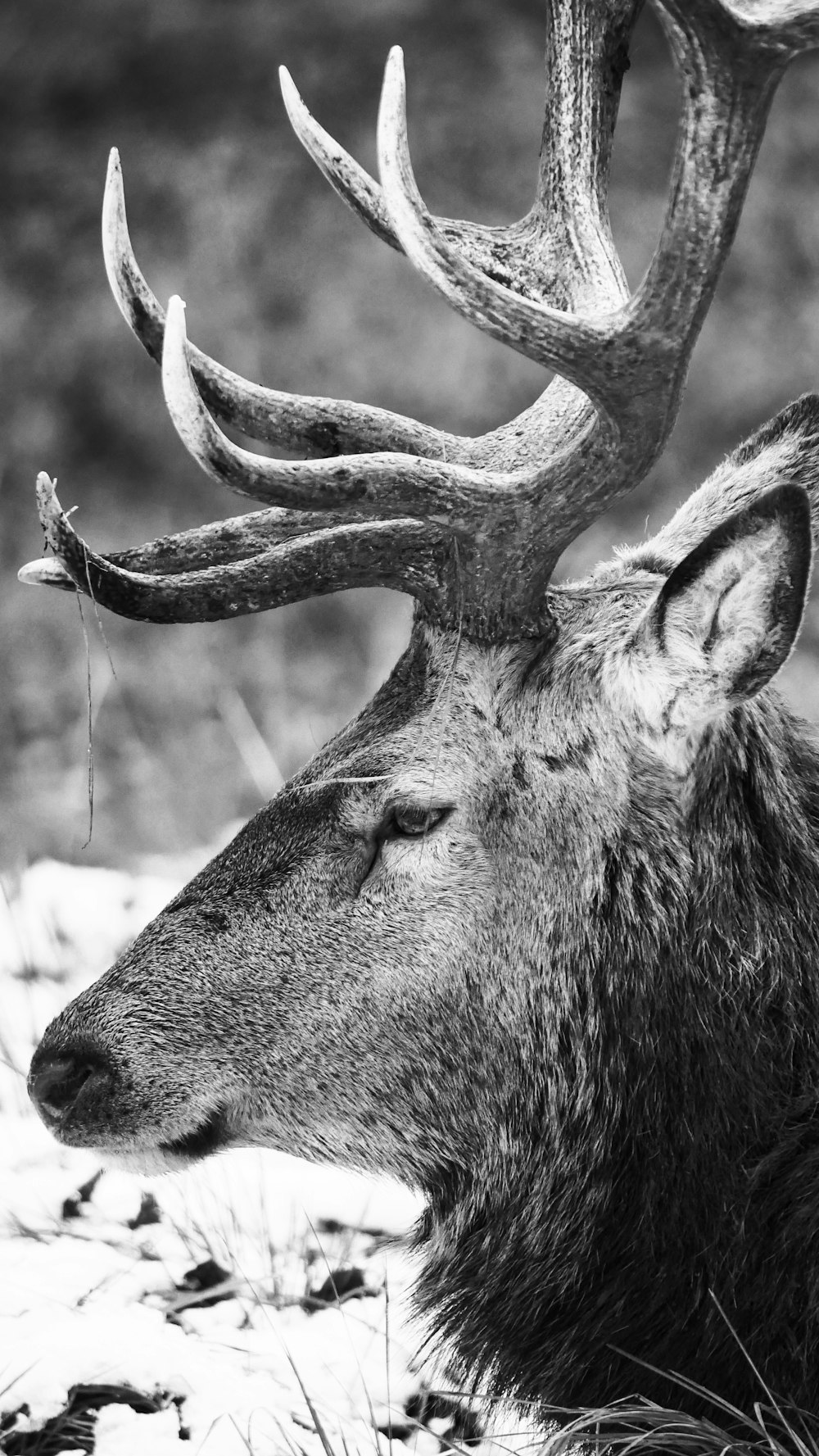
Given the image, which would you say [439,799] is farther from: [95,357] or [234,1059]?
[95,357]

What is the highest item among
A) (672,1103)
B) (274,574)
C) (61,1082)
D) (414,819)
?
(274,574)

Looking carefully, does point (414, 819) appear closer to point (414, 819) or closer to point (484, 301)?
point (414, 819)

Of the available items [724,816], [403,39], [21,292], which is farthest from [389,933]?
[403,39]

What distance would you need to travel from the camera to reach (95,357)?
747cm

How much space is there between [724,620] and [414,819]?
2.03ft

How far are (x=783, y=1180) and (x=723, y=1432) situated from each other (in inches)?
15.0

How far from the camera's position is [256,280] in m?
7.55

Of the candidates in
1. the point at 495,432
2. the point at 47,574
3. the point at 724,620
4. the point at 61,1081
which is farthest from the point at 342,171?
the point at 61,1081

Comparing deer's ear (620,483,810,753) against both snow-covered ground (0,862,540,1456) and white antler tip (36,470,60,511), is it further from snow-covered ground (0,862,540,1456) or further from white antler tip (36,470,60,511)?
snow-covered ground (0,862,540,1456)

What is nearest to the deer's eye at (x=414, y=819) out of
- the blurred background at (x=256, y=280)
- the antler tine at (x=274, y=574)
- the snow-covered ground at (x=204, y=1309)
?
the antler tine at (x=274, y=574)

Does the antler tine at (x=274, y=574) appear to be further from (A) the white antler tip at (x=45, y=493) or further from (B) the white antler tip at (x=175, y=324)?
(B) the white antler tip at (x=175, y=324)

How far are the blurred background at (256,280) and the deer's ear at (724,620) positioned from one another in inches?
150

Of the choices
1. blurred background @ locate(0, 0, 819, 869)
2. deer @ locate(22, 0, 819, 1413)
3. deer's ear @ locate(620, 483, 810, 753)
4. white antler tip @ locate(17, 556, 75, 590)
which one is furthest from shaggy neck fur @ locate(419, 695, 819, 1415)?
blurred background @ locate(0, 0, 819, 869)

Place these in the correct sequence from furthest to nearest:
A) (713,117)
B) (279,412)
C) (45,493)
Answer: (279,412) < (45,493) < (713,117)
